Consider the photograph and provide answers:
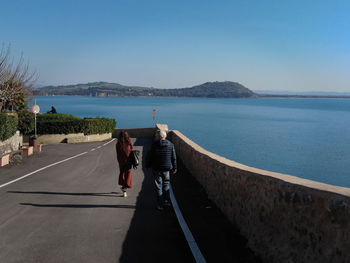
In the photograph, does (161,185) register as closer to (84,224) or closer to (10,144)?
(84,224)

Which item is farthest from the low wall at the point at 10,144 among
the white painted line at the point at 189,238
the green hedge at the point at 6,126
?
the white painted line at the point at 189,238

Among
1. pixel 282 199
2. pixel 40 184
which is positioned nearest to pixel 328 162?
pixel 40 184

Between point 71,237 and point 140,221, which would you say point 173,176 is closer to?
point 140,221

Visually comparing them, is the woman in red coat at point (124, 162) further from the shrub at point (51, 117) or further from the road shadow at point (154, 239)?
the shrub at point (51, 117)

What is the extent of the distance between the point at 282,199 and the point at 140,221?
344 centimetres

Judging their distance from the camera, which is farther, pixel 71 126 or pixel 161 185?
pixel 71 126

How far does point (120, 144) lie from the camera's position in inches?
438

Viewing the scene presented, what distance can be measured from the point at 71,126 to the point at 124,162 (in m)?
24.1

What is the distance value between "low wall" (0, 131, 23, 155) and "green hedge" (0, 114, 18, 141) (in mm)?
311

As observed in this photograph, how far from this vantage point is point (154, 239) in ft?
23.1

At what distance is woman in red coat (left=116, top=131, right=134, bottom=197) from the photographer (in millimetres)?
10938

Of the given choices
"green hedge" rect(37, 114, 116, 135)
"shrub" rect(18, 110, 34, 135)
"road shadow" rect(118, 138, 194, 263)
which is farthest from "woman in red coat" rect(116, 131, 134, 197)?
"green hedge" rect(37, 114, 116, 135)

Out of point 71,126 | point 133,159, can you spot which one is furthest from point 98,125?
point 133,159

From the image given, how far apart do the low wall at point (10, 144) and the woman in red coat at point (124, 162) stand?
488 inches
